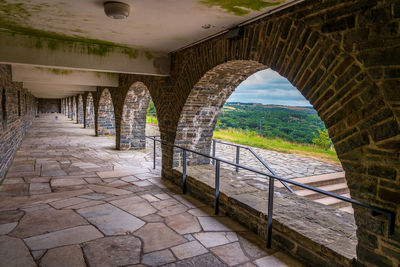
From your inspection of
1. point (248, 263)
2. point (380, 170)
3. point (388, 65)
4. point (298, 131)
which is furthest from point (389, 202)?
point (298, 131)

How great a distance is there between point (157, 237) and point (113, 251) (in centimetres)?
53

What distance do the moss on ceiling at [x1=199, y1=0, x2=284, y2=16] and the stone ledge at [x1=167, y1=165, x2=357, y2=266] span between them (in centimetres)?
231

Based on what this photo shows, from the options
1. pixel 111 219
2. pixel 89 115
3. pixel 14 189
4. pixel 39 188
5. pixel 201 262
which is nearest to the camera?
pixel 201 262

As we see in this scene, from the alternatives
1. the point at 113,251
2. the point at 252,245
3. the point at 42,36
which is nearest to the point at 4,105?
the point at 42,36

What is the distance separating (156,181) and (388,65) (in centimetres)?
450

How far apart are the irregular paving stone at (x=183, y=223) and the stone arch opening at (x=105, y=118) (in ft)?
30.7

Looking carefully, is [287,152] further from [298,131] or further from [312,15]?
[298,131]

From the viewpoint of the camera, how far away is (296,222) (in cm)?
297

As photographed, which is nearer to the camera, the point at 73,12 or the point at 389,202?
the point at 389,202

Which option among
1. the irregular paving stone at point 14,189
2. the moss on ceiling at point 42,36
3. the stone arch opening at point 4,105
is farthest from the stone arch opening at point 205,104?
the stone arch opening at point 4,105

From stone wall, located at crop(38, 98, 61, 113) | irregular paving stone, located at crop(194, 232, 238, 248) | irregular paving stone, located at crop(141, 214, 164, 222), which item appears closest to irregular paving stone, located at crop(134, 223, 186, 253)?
irregular paving stone, located at crop(141, 214, 164, 222)

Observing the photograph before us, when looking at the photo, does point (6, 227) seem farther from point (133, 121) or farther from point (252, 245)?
point (133, 121)

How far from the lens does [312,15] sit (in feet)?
8.23

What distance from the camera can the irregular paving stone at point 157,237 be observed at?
2.98 m
